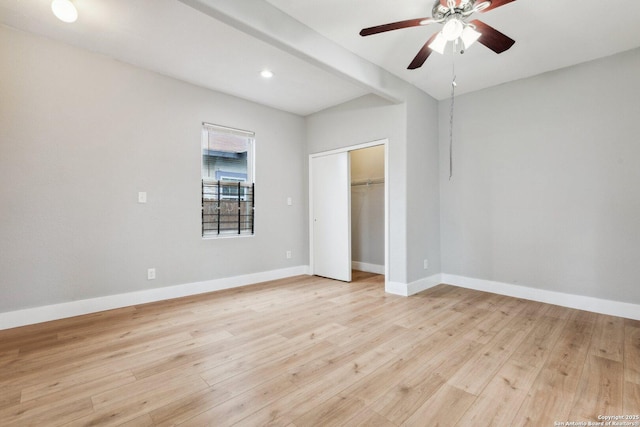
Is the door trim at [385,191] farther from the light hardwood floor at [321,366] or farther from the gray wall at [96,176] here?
the gray wall at [96,176]

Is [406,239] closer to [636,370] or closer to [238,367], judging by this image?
[636,370]

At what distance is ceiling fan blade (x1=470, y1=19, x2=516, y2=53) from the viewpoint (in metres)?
2.02

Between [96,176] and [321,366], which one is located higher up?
[96,176]

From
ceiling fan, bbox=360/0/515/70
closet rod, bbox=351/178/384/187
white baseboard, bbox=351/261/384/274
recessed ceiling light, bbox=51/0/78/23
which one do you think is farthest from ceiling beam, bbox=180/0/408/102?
white baseboard, bbox=351/261/384/274

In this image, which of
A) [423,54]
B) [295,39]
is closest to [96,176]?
[295,39]

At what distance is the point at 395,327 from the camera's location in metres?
2.71

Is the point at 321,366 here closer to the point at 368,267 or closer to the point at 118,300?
the point at 118,300

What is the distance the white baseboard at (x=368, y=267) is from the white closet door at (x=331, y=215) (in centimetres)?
90

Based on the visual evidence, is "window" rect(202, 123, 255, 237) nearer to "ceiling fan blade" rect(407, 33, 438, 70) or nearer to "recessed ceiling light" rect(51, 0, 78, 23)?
"recessed ceiling light" rect(51, 0, 78, 23)

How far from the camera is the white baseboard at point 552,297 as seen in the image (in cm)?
295

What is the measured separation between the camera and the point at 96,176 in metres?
3.07

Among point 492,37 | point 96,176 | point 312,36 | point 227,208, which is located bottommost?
point 227,208

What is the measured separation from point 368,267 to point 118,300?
3723 millimetres

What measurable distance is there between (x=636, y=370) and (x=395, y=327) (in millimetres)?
1596
